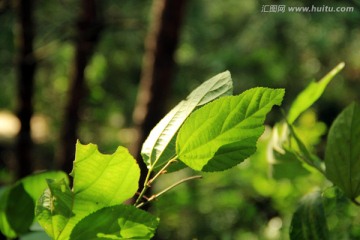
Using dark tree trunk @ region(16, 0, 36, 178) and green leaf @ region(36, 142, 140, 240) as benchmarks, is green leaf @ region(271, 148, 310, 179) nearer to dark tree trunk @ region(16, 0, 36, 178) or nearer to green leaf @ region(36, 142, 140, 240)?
green leaf @ region(36, 142, 140, 240)

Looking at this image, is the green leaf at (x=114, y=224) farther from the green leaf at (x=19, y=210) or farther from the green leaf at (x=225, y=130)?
the green leaf at (x=19, y=210)

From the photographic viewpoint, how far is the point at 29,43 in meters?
1.80

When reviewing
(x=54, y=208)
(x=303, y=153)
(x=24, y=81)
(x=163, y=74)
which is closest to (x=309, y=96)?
(x=303, y=153)

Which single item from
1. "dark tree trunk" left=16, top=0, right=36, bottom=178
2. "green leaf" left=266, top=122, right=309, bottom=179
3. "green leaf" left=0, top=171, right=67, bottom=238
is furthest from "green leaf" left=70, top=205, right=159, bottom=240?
"dark tree trunk" left=16, top=0, right=36, bottom=178

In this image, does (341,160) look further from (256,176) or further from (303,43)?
(303,43)

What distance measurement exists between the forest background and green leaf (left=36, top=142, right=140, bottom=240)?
0.75 ft

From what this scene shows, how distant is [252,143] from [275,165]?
24 cm

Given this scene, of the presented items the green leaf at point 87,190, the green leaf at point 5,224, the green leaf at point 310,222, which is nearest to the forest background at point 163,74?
the green leaf at point 310,222

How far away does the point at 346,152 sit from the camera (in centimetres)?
41

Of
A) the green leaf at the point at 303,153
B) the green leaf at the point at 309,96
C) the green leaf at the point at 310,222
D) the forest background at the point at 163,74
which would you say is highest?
the green leaf at the point at 309,96

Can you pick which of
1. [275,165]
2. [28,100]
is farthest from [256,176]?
[275,165]

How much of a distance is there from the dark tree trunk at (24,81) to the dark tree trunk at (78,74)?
141mm

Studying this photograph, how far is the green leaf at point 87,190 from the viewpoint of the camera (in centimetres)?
34

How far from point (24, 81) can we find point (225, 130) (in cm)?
158
